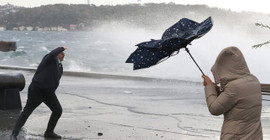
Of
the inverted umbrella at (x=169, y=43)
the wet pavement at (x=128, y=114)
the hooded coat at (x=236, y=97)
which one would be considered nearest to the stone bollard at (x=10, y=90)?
the wet pavement at (x=128, y=114)

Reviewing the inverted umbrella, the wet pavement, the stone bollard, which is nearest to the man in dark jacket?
the wet pavement

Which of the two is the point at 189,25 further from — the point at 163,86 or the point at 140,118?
the point at 163,86

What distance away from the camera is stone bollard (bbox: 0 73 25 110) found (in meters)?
10.4

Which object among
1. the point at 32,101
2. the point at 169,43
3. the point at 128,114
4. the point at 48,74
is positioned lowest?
the point at 128,114

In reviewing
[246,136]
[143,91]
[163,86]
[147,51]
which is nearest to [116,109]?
[143,91]

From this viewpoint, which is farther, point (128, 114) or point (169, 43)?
point (128, 114)

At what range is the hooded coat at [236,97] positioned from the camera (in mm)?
4047

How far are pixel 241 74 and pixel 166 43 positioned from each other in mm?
921

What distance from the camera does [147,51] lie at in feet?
16.4

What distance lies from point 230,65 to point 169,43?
86 cm

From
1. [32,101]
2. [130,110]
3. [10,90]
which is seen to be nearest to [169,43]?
[32,101]

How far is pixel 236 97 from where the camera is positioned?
160 inches

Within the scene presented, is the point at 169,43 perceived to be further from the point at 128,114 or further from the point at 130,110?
the point at 130,110

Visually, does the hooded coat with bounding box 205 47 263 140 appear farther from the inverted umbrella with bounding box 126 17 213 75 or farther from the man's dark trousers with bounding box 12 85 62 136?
the man's dark trousers with bounding box 12 85 62 136
